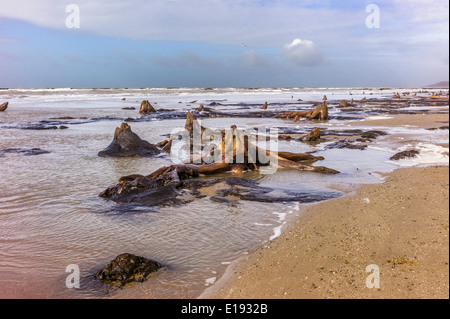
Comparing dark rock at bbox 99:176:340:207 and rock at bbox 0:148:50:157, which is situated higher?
rock at bbox 0:148:50:157

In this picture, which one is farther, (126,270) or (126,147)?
(126,147)

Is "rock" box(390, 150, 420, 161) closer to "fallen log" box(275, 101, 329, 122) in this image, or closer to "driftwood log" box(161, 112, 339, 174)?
"driftwood log" box(161, 112, 339, 174)

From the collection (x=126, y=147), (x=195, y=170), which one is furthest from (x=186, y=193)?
(x=126, y=147)

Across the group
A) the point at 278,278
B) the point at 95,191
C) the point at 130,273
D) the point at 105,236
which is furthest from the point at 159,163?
the point at 278,278

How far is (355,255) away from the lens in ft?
13.0

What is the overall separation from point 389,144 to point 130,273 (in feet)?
39.9

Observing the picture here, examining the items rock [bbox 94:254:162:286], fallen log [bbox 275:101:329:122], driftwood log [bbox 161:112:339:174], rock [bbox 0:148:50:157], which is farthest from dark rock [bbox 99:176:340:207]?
fallen log [bbox 275:101:329:122]

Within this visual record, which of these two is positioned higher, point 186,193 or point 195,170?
point 195,170

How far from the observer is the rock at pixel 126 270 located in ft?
13.0

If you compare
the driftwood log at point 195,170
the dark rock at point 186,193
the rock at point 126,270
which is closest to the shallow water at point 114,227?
the rock at point 126,270

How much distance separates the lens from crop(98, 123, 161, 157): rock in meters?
12.1

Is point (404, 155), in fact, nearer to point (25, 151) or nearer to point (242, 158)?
point (242, 158)

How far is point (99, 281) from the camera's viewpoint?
12.9 ft

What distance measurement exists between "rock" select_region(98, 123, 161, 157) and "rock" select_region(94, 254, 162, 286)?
827 cm
